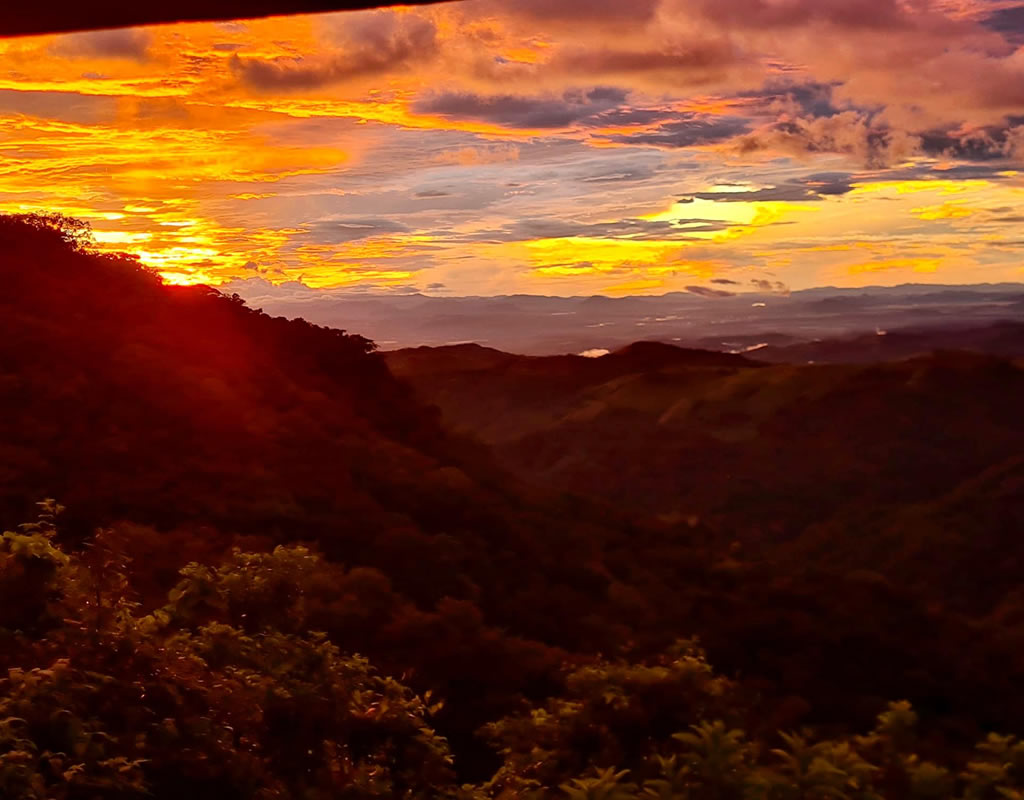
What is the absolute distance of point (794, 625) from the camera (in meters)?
16.4

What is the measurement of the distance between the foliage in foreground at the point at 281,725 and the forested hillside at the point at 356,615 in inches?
0.7

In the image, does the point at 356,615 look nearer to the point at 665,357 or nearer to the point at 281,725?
the point at 281,725

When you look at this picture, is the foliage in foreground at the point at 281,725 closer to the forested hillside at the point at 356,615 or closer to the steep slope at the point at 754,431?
the forested hillside at the point at 356,615

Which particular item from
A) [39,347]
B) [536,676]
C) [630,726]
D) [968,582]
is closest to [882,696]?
[536,676]

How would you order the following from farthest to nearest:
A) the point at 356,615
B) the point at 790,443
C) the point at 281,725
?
the point at 790,443 → the point at 356,615 → the point at 281,725

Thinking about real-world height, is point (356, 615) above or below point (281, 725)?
below

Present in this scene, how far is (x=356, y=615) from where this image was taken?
32.8 ft

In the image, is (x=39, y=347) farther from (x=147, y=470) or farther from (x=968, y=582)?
(x=968, y=582)

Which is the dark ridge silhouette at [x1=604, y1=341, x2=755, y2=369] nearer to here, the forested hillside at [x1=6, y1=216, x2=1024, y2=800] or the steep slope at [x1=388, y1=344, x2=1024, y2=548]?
the steep slope at [x1=388, y1=344, x2=1024, y2=548]

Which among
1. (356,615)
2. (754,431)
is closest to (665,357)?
(754,431)

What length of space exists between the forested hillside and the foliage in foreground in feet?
0.06

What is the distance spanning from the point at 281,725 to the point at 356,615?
4.08 metres

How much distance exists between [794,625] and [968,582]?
28977mm

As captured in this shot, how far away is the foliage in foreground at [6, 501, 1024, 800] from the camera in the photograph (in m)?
4.72
